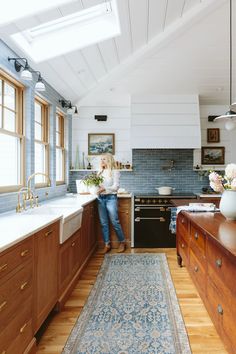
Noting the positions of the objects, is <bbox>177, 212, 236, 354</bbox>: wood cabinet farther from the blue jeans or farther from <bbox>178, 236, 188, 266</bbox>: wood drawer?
the blue jeans

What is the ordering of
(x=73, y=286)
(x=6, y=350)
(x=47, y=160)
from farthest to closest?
(x=47, y=160) → (x=73, y=286) → (x=6, y=350)

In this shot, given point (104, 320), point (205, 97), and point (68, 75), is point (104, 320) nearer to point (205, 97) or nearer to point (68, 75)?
point (68, 75)

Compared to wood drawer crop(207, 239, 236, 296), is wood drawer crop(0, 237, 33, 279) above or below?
above

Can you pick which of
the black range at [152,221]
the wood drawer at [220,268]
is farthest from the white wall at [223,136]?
the wood drawer at [220,268]

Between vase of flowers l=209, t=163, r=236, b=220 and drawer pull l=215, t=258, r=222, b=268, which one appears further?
vase of flowers l=209, t=163, r=236, b=220

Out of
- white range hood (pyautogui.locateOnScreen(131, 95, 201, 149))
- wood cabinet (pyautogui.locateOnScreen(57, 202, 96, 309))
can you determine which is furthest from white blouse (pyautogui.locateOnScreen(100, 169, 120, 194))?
white range hood (pyautogui.locateOnScreen(131, 95, 201, 149))

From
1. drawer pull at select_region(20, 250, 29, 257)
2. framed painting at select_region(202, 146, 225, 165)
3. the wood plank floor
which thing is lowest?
the wood plank floor

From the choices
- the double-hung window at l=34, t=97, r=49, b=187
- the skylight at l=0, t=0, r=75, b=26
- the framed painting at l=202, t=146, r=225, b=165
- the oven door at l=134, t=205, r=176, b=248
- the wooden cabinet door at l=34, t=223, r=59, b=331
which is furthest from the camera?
the framed painting at l=202, t=146, r=225, b=165

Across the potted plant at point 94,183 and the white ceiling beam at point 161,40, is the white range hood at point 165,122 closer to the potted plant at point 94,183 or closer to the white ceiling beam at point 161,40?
the white ceiling beam at point 161,40

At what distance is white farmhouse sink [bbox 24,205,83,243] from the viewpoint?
2.76 meters

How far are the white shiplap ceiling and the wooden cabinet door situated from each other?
1.86 meters

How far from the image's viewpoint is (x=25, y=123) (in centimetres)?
344

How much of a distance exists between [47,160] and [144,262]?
2113 millimetres

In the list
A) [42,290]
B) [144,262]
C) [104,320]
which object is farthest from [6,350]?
[144,262]
